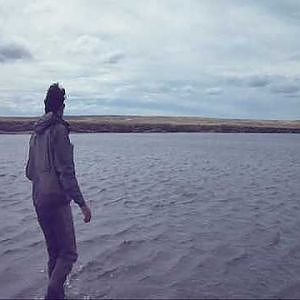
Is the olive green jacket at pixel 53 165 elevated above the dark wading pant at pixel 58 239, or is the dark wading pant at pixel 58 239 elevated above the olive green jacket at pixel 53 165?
the olive green jacket at pixel 53 165

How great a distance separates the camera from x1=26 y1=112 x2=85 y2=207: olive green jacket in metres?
7.90

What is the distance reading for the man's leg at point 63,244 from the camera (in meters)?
8.24

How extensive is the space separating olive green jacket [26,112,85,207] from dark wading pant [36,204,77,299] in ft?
0.59

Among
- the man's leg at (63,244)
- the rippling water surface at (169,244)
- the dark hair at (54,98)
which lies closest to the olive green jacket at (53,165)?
the dark hair at (54,98)

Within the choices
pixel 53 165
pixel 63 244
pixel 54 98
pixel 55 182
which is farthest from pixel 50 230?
pixel 54 98

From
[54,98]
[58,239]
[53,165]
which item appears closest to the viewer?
[53,165]

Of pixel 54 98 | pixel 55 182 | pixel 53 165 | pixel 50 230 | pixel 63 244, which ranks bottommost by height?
pixel 63 244

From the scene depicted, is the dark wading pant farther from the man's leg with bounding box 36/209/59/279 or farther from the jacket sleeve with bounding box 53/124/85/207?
the jacket sleeve with bounding box 53/124/85/207

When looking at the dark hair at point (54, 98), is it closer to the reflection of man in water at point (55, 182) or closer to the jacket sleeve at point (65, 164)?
the reflection of man in water at point (55, 182)

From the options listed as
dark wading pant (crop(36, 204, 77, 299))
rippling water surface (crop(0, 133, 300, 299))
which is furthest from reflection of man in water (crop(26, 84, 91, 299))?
rippling water surface (crop(0, 133, 300, 299))

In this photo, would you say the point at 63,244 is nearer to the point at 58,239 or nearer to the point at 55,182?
the point at 58,239

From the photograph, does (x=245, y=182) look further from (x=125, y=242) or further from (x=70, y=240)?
(x=70, y=240)

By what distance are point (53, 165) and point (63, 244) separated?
1.26 meters

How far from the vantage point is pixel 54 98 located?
27.1 ft
